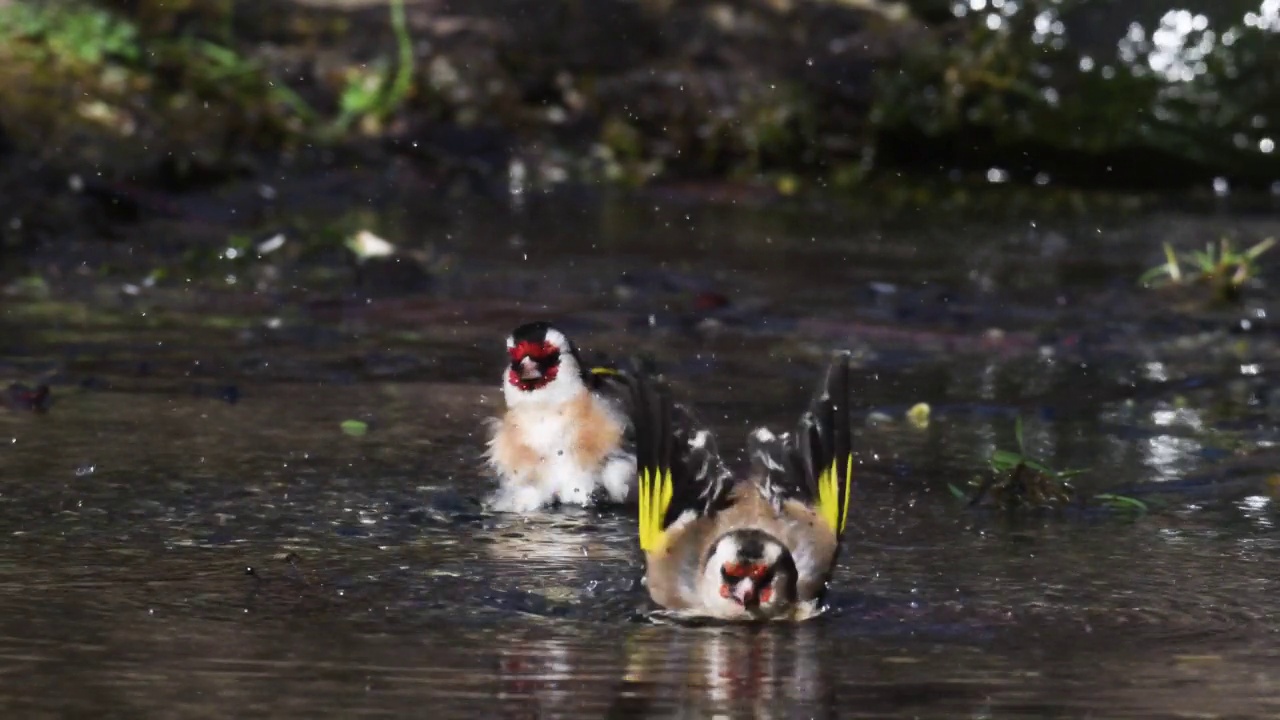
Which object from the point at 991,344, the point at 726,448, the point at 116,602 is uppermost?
the point at 991,344

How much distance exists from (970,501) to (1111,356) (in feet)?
8.01

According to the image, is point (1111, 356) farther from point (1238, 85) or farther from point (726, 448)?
point (1238, 85)

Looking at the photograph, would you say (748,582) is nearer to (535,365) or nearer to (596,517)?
(596,517)

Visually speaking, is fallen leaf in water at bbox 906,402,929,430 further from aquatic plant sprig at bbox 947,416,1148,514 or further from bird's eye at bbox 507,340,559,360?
bird's eye at bbox 507,340,559,360

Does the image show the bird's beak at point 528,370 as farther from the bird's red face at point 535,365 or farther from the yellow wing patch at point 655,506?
the yellow wing patch at point 655,506

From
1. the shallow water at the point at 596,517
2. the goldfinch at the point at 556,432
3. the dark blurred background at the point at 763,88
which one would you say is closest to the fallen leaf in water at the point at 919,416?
the shallow water at the point at 596,517

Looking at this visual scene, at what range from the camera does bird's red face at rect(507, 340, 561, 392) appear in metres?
5.67

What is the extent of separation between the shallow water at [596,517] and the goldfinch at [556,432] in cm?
10

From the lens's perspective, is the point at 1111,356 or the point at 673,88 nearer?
the point at 1111,356

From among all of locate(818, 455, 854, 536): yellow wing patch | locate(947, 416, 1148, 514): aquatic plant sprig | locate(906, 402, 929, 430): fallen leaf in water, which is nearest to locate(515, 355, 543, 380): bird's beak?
locate(947, 416, 1148, 514): aquatic plant sprig

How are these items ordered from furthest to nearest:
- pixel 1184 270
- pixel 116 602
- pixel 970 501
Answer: pixel 1184 270 < pixel 970 501 < pixel 116 602

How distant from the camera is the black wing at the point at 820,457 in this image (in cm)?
431

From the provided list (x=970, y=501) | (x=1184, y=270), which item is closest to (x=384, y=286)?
(x=1184, y=270)

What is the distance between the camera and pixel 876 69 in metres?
12.8
